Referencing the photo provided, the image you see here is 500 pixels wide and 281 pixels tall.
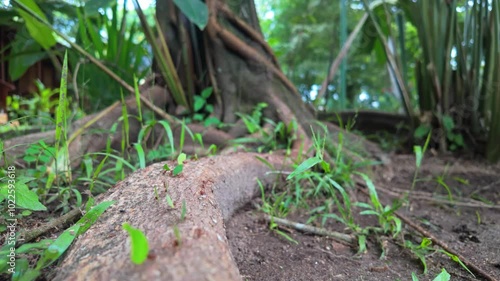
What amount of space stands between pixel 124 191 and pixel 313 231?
0.65m

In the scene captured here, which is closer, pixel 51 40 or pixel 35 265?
pixel 35 265

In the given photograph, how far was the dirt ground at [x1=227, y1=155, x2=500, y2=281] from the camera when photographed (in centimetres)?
109

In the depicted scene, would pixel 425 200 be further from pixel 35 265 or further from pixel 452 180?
pixel 35 265

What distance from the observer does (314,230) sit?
4.42 feet

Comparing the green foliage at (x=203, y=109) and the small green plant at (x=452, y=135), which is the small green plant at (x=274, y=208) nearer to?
the green foliage at (x=203, y=109)

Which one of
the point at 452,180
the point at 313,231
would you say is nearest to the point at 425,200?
the point at 452,180

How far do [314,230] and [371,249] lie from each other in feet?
0.61

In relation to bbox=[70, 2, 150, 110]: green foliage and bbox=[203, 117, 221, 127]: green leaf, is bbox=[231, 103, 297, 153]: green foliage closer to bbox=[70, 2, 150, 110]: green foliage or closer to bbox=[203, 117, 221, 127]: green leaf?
bbox=[203, 117, 221, 127]: green leaf

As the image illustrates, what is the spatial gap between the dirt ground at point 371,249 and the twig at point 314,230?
2cm

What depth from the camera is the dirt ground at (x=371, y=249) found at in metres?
1.09

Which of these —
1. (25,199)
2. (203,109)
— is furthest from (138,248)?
(203,109)

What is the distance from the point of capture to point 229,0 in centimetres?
237

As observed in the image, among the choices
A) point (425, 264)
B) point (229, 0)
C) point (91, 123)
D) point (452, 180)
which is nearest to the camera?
point (425, 264)

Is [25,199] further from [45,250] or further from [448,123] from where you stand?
[448,123]
